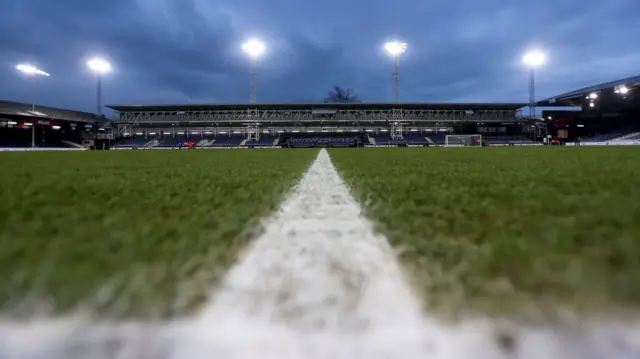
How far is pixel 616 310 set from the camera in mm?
604

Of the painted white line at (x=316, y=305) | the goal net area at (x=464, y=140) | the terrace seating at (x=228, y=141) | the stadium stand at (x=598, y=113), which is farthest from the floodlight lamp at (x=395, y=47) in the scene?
the painted white line at (x=316, y=305)

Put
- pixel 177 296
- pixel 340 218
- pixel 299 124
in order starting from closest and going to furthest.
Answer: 1. pixel 177 296
2. pixel 340 218
3. pixel 299 124

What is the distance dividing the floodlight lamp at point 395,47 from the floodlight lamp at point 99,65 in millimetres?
28650

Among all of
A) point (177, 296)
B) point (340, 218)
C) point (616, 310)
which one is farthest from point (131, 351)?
point (340, 218)

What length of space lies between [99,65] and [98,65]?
133 mm

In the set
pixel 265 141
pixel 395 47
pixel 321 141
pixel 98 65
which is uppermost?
pixel 395 47

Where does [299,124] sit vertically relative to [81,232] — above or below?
above

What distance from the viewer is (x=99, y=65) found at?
35562mm

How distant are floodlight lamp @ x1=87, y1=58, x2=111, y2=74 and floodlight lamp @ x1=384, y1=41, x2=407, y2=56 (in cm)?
2865

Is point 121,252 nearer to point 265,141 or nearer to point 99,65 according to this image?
point 265,141

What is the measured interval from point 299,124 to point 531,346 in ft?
144

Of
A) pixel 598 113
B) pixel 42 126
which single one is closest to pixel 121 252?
pixel 42 126

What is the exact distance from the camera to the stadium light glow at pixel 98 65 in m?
35.0

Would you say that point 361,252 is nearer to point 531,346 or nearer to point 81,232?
point 531,346
